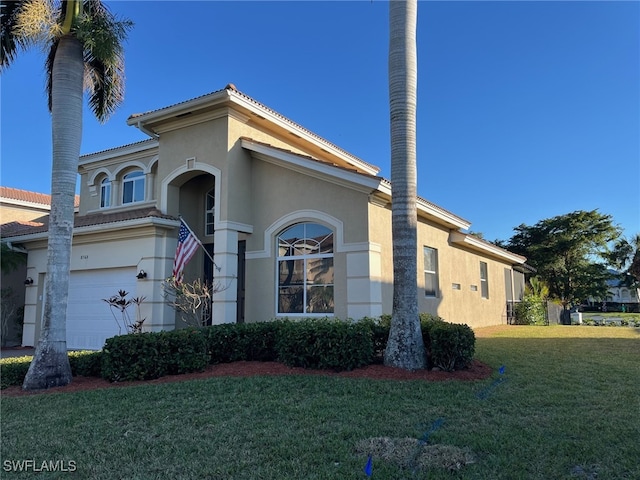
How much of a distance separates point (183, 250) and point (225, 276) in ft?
4.36

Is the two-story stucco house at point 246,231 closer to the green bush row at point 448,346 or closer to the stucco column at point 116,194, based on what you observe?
the stucco column at point 116,194

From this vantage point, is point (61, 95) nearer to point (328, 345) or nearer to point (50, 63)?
point (50, 63)

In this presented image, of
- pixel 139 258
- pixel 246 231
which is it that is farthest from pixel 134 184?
pixel 246 231

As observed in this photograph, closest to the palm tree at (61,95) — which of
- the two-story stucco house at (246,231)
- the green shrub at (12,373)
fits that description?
the green shrub at (12,373)

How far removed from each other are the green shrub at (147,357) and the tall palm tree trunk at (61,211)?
90 centimetres

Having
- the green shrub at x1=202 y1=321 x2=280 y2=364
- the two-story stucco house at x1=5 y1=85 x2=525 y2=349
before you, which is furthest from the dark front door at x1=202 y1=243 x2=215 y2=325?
the green shrub at x1=202 y1=321 x2=280 y2=364

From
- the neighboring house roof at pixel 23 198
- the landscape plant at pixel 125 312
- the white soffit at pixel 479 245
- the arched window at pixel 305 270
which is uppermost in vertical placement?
the neighboring house roof at pixel 23 198

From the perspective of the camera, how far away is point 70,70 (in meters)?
9.38

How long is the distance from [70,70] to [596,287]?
35504 mm

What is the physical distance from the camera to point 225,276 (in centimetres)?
1236

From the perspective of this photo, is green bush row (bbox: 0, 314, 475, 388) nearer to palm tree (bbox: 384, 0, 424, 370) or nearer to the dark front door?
palm tree (bbox: 384, 0, 424, 370)

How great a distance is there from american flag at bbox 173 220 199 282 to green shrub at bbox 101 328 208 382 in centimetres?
313

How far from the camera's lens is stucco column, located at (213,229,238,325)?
12.3 meters

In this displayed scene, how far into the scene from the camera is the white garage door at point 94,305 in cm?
1392
